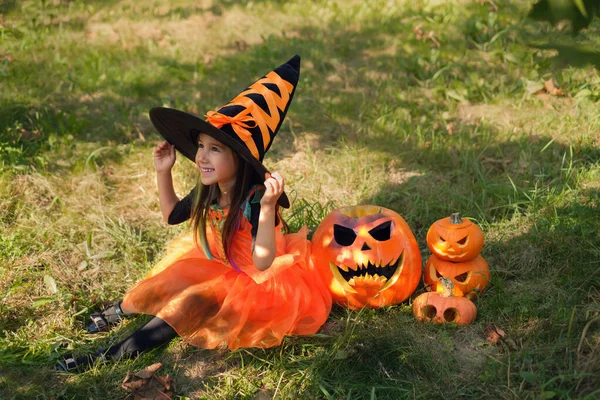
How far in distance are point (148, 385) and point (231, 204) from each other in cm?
93

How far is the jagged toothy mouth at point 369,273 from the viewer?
329cm

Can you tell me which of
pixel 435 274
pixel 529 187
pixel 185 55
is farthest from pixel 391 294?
pixel 185 55

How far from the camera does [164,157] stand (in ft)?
10.9

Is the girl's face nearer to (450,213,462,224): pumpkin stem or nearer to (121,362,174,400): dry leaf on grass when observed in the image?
(121,362,174,400): dry leaf on grass

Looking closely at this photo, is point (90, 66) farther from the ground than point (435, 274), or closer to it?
farther from the ground

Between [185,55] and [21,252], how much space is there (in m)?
3.16

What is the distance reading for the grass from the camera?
2.98 meters

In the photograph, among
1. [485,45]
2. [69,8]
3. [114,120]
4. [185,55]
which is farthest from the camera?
[69,8]

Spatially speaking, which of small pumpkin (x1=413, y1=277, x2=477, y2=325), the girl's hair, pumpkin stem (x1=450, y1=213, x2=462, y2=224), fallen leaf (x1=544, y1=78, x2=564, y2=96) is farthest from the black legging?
fallen leaf (x1=544, y1=78, x2=564, y2=96)

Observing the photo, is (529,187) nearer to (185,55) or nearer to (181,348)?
(181,348)

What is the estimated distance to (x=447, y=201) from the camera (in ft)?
14.0

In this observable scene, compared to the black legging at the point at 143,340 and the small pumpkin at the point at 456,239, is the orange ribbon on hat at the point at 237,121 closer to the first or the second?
the black legging at the point at 143,340

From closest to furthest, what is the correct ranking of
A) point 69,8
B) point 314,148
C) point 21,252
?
1. point 21,252
2. point 314,148
3. point 69,8

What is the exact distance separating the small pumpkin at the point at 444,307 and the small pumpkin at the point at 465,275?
0.29 feet
